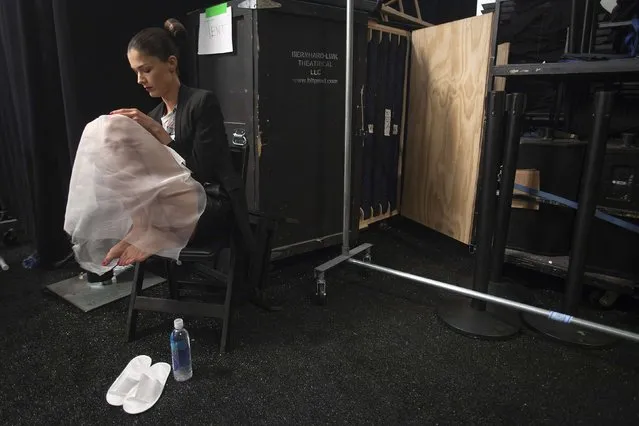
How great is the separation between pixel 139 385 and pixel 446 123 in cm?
195

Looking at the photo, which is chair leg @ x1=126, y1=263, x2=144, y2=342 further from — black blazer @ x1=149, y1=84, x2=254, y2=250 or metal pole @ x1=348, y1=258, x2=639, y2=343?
metal pole @ x1=348, y1=258, x2=639, y2=343

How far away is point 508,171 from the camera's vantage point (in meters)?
1.61

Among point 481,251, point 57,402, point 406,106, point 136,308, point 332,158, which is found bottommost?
point 57,402

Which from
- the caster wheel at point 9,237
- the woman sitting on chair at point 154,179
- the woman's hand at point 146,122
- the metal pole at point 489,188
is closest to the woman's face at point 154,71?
the woman sitting on chair at point 154,179

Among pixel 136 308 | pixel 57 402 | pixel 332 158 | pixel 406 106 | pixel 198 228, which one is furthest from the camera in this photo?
pixel 406 106

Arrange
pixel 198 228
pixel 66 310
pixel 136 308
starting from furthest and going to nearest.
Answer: pixel 66 310
pixel 136 308
pixel 198 228

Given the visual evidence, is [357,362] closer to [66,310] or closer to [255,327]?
[255,327]

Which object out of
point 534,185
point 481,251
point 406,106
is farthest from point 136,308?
point 406,106

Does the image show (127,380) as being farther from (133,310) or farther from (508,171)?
(508,171)

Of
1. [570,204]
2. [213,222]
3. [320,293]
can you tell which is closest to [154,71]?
[213,222]

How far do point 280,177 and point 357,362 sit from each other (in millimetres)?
930

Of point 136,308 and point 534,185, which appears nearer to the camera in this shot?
point 136,308

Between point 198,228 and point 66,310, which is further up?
point 198,228

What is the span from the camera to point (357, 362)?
1450mm
